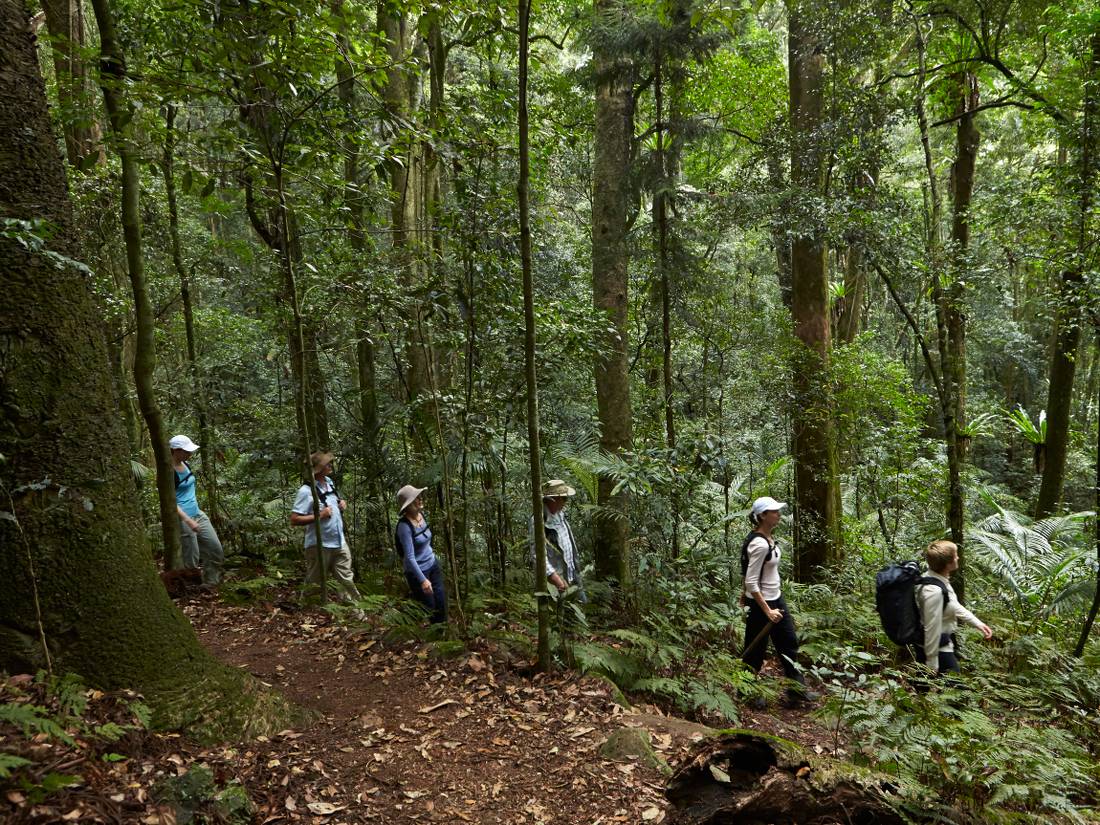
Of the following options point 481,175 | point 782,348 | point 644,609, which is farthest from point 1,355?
point 782,348

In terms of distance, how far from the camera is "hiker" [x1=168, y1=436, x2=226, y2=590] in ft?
23.4

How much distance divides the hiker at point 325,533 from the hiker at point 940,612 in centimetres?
591

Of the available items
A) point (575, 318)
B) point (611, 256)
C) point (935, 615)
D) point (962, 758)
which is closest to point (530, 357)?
point (575, 318)

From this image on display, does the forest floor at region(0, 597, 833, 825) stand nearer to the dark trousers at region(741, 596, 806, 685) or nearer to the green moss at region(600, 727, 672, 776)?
the green moss at region(600, 727, 672, 776)

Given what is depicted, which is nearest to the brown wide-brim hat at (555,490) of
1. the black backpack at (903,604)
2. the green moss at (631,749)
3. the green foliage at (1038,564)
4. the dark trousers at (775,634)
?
the dark trousers at (775,634)

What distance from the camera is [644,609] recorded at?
687 cm

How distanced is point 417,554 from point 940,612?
16.3ft

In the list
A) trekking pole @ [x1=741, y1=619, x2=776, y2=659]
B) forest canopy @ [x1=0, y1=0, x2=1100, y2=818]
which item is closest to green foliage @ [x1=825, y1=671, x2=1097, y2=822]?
forest canopy @ [x1=0, y1=0, x2=1100, y2=818]

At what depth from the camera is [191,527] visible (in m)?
7.47

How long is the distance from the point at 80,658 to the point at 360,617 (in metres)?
3.45

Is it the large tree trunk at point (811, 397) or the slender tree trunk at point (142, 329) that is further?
the large tree trunk at point (811, 397)

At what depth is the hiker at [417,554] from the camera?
20.5ft

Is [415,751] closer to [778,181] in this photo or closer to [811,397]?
[811,397]

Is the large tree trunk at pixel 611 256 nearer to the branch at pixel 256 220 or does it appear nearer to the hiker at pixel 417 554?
the hiker at pixel 417 554
